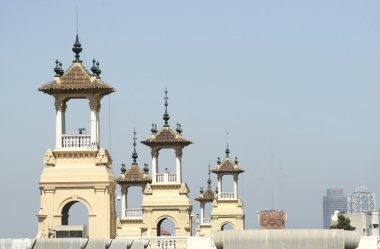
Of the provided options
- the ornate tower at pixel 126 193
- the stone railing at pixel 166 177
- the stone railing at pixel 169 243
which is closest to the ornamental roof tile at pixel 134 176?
the ornate tower at pixel 126 193

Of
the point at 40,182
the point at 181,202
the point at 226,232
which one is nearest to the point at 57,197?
the point at 40,182

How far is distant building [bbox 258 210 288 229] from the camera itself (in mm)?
104044

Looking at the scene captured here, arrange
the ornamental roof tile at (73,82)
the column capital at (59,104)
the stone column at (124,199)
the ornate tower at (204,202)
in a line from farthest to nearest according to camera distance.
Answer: the ornate tower at (204,202) → the stone column at (124,199) → the column capital at (59,104) → the ornamental roof tile at (73,82)

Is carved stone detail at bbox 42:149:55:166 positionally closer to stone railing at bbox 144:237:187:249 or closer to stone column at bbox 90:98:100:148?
stone column at bbox 90:98:100:148

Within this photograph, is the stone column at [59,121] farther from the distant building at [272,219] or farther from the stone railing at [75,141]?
the distant building at [272,219]

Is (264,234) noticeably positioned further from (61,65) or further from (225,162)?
(225,162)

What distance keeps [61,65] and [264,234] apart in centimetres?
1932

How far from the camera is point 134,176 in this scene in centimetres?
9538

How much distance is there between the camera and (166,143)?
275 feet

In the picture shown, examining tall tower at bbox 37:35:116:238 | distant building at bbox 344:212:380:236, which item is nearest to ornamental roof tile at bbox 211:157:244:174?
distant building at bbox 344:212:380:236

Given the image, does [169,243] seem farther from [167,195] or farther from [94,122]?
[167,195]

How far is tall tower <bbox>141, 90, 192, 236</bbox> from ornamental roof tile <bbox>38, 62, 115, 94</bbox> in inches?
958

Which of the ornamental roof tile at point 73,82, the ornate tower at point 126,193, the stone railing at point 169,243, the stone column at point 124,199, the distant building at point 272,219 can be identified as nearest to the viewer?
the stone railing at point 169,243

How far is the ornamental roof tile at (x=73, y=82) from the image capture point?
59.1 m
